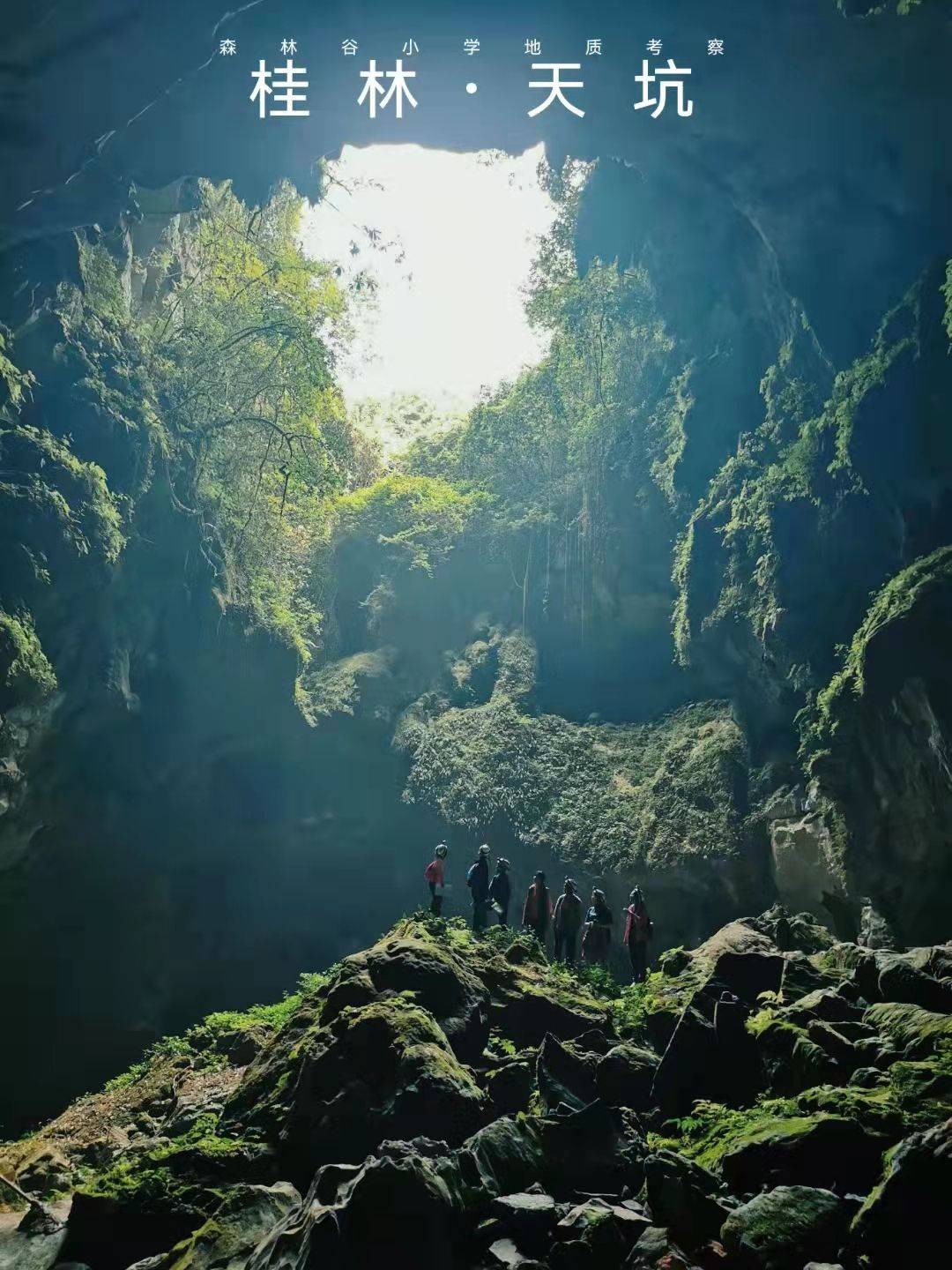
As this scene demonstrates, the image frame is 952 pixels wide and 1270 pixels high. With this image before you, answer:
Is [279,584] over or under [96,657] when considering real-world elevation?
over

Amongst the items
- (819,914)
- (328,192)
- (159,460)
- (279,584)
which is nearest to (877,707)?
(819,914)

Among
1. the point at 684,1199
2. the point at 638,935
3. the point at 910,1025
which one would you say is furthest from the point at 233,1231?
the point at 638,935

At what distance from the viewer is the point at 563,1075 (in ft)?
22.6

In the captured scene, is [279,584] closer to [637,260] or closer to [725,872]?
[637,260]

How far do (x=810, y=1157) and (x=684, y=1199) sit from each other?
74 cm

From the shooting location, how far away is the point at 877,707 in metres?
12.8

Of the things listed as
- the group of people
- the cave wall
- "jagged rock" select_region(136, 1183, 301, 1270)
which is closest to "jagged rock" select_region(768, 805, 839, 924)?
the cave wall

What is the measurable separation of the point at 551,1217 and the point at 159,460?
16.7m

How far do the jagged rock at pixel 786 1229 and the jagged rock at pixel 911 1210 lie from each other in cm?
16

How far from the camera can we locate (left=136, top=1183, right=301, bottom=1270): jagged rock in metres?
4.62

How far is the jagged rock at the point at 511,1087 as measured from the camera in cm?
662

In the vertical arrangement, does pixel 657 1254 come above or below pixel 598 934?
below

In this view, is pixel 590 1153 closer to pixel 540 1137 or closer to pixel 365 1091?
pixel 540 1137

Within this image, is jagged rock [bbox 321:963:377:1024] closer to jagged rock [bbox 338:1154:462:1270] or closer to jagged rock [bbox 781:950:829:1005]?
jagged rock [bbox 338:1154:462:1270]
